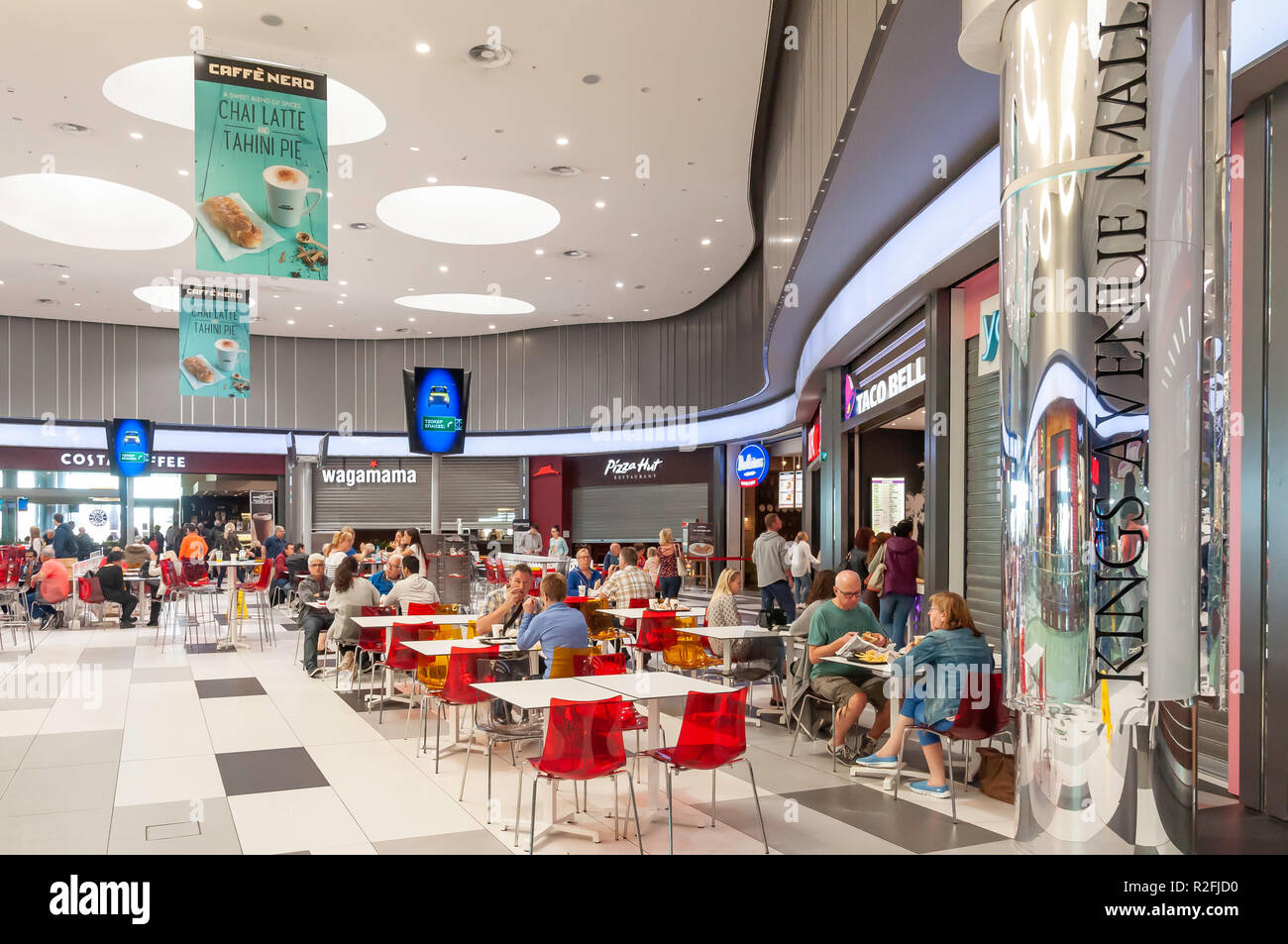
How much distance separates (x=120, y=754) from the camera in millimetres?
5973

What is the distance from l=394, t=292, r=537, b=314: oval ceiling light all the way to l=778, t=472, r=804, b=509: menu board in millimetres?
6789

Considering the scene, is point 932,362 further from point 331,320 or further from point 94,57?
point 331,320

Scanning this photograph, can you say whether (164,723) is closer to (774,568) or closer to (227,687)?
(227,687)

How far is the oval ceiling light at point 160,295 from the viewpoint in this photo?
1880cm

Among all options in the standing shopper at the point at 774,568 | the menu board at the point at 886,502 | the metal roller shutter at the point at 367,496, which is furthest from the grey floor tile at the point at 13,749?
the metal roller shutter at the point at 367,496

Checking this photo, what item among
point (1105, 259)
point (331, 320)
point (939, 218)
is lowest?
point (1105, 259)


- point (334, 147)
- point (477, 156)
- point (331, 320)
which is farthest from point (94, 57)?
point (331, 320)

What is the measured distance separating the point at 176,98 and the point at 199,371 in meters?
3.58

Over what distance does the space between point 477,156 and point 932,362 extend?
21.7 feet

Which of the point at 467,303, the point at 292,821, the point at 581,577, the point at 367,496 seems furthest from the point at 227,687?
the point at 367,496

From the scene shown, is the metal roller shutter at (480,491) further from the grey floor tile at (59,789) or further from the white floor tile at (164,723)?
the grey floor tile at (59,789)

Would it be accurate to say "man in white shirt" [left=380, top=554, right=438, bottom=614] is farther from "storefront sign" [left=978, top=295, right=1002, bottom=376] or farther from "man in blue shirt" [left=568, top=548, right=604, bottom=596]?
"storefront sign" [left=978, top=295, right=1002, bottom=376]

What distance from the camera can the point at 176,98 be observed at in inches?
394

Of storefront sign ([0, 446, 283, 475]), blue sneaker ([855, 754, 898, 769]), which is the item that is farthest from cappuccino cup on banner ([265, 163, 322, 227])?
storefront sign ([0, 446, 283, 475])
